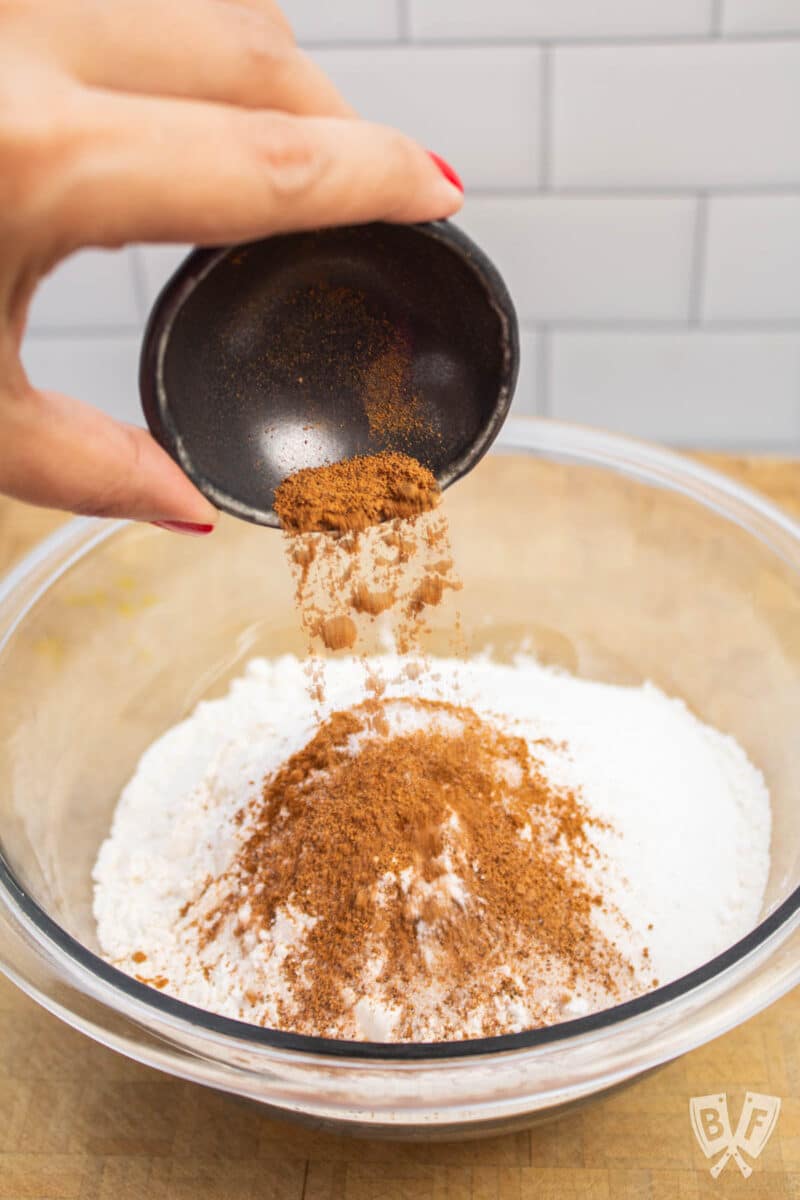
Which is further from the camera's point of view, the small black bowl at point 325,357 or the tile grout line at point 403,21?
the tile grout line at point 403,21

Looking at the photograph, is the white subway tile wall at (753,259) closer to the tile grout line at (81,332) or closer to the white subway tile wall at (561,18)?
the white subway tile wall at (561,18)

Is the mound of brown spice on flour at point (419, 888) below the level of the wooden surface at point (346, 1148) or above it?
above

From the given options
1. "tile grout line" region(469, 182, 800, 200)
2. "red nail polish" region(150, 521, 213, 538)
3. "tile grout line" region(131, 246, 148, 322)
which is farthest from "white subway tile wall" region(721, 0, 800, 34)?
"red nail polish" region(150, 521, 213, 538)

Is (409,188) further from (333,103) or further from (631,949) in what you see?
(631,949)

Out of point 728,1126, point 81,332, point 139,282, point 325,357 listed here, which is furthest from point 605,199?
point 728,1126

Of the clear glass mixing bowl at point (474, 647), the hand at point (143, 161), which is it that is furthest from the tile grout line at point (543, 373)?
the hand at point (143, 161)

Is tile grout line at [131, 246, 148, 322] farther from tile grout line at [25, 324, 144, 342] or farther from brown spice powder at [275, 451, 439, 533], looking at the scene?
brown spice powder at [275, 451, 439, 533]

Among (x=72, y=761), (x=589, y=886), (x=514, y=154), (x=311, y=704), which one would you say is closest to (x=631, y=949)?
(x=589, y=886)
